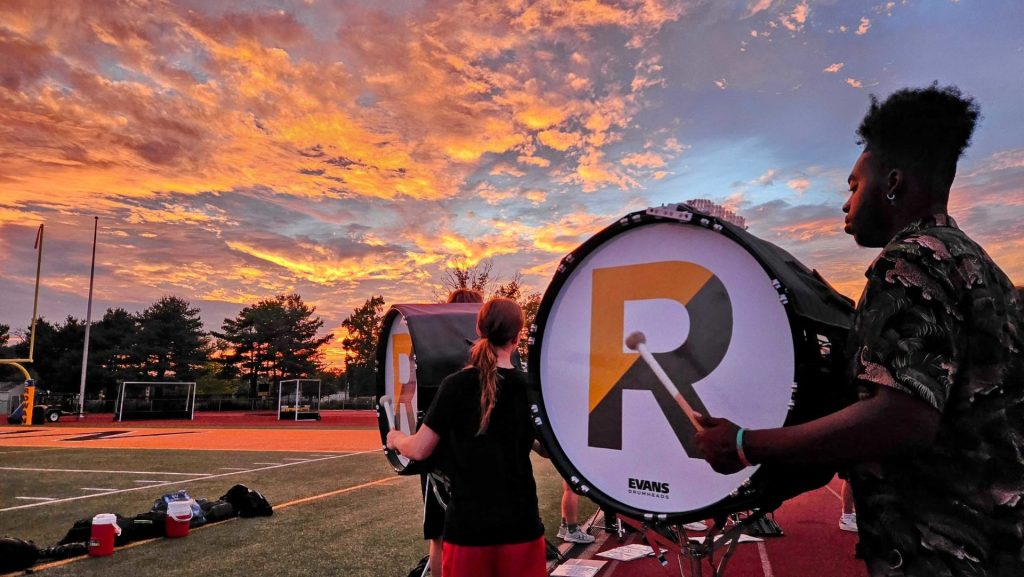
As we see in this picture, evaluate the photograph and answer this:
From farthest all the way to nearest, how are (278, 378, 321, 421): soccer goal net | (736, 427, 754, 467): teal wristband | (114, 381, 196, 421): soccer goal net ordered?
1. (278, 378, 321, 421): soccer goal net
2. (114, 381, 196, 421): soccer goal net
3. (736, 427, 754, 467): teal wristband

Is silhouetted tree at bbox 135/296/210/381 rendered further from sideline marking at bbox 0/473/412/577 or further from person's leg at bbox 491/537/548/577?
person's leg at bbox 491/537/548/577

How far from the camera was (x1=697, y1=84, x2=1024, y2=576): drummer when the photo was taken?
1187 mm

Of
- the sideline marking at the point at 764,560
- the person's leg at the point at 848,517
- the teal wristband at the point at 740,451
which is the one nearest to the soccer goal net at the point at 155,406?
the sideline marking at the point at 764,560

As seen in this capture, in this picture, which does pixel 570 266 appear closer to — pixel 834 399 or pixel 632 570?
pixel 834 399

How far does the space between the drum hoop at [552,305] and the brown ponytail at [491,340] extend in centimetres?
71

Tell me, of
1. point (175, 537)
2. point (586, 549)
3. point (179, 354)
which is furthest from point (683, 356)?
point (179, 354)

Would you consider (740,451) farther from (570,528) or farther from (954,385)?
(570,528)

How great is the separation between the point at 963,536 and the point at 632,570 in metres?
5.13

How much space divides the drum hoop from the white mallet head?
12.0 inches

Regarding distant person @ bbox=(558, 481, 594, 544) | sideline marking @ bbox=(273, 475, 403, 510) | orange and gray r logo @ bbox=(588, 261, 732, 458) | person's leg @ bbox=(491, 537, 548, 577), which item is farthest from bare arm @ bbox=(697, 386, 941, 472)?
sideline marking @ bbox=(273, 475, 403, 510)

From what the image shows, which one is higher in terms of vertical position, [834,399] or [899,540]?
[834,399]

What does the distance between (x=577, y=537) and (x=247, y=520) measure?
464cm

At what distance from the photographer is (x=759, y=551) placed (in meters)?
6.64

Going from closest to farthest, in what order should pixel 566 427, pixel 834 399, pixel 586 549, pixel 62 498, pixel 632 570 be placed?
pixel 834 399
pixel 566 427
pixel 632 570
pixel 586 549
pixel 62 498
